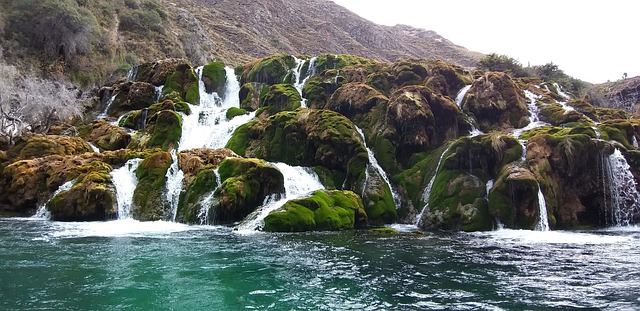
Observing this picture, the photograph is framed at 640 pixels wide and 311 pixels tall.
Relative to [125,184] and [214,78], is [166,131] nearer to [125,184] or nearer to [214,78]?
[125,184]

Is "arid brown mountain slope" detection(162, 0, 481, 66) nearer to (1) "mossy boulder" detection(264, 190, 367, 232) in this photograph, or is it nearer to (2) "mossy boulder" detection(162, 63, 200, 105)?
(2) "mossy boulder" detection(162, 63, 200, 105)

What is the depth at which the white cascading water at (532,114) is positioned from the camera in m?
35.1

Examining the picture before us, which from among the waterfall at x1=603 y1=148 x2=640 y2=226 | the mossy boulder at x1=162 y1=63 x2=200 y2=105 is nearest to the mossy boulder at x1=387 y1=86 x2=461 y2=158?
the waterfall at x1=603 y1=148 x2=640 y2=226

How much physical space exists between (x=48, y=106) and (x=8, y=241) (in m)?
25.2

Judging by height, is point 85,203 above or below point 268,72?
below

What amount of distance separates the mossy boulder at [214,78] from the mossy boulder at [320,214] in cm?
3082

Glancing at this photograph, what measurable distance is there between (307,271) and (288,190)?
14279mm

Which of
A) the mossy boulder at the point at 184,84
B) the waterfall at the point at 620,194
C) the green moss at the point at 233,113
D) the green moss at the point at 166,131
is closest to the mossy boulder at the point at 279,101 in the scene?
the green moss at the point at 233,113

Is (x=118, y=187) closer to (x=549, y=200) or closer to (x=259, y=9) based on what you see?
(x=549, y=200)

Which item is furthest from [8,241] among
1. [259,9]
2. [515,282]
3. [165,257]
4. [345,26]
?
[345,26]

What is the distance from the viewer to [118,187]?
26.3 metres

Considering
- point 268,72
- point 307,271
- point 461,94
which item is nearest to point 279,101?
point 268,72

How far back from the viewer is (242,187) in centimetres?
2469

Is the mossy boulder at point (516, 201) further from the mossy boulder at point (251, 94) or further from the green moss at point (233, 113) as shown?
the mossy boulder at point (251, 94)
